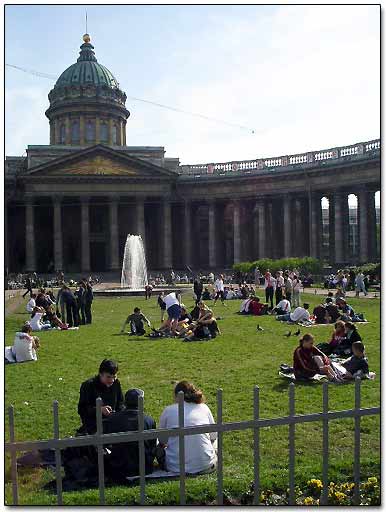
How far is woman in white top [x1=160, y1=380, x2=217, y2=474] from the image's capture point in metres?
8.20

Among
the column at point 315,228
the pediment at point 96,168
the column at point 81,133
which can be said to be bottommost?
the column at point 315,228

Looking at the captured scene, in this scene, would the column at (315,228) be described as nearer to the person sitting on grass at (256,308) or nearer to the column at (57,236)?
the column at (57,236)

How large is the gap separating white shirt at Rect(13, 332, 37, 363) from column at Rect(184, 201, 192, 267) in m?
58.4

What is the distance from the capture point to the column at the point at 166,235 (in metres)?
74.4

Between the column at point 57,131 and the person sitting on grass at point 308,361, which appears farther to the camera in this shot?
the column at point 57,131

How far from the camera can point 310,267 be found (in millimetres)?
54844

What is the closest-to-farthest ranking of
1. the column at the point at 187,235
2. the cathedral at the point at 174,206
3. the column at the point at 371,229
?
the column at the point at 371,229 → the cathedral at the point at 174,206 → the column at the point at 187,235

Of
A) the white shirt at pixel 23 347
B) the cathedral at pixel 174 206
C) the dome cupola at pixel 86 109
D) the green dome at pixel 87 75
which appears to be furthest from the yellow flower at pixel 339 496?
the green dome at pixel 87 75

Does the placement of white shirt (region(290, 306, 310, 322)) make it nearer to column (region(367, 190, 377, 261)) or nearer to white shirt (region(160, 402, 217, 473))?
white shirt (region(160, 402, 217, 473))

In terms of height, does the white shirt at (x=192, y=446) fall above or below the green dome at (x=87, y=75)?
below

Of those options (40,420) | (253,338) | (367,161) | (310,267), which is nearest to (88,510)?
(40,420)

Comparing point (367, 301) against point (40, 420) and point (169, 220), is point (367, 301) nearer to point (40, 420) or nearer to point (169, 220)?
point (40, 420)

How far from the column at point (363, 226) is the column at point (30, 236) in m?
35.4

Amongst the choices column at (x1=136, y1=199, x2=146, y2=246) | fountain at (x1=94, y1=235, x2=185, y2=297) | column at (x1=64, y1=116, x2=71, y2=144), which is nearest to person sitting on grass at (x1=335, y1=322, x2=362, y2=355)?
fountain at (x1=94, y1=235, x2=185, y2=297)
